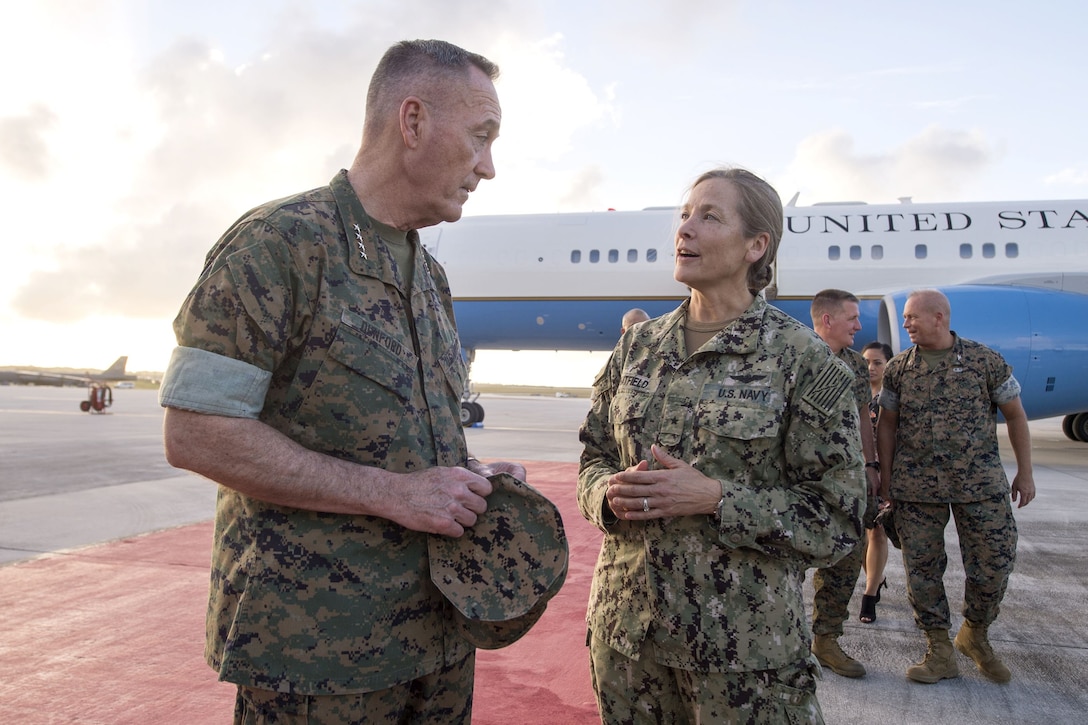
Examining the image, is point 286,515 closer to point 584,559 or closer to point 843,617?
point 843,617

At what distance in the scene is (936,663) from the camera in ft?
10.8

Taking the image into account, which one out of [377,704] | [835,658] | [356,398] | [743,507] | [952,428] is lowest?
[835,658]

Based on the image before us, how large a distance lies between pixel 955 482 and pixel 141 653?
12.7 feet

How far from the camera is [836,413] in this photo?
1723mm

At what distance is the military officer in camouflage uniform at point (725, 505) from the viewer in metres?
1.67

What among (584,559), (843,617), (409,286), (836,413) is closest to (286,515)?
(409,286)

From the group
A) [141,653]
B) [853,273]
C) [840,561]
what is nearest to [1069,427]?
[853,273]

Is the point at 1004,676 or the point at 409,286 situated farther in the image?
the point at 1004,676

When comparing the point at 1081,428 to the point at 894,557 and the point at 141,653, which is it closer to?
the point at 894,557

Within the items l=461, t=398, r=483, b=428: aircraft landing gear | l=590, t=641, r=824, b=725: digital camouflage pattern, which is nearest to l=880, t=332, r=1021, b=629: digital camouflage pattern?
l=590, t=641, r=824, b=725: digital camouflage pattern

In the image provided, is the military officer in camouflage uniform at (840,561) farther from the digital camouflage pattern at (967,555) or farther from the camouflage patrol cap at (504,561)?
the camouflage patrol cap at (504,561)

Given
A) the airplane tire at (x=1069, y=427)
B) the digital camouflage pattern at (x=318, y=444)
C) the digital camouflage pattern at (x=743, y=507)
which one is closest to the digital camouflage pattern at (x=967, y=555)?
the digital camouflage pattern at (x=743, y=507)

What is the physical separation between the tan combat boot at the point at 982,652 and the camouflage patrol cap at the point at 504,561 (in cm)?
288

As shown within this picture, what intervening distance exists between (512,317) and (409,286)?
11249mm
